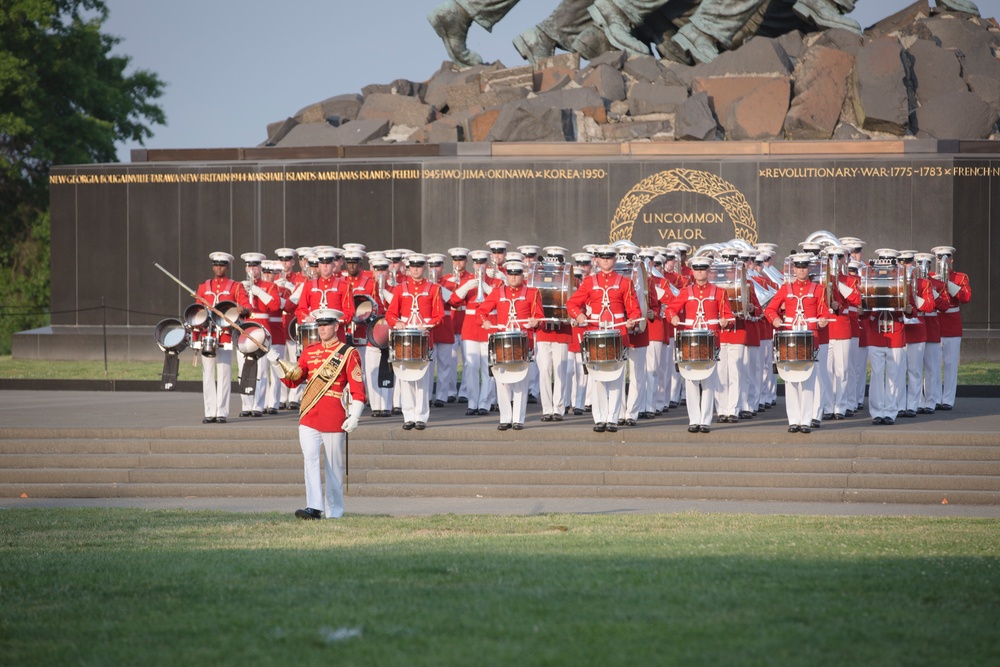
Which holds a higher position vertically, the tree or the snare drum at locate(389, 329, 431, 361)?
the tree

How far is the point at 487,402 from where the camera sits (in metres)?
18.4

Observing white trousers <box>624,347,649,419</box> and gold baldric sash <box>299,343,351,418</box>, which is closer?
gold baldric sash <box>299,343,351,418</box>

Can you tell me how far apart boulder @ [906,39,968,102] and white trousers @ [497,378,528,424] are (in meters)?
15.6

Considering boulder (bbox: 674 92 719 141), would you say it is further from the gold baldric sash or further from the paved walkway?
the gold baldric sash

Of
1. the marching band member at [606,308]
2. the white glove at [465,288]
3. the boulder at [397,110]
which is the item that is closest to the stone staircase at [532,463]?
the marching band member at [606,308]

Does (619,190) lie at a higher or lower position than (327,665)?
higher

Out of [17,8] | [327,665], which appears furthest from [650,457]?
[17,8]

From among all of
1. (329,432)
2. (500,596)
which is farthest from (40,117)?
(500,596)

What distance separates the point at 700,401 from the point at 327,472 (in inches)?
215

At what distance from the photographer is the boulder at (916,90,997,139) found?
27.4 metres

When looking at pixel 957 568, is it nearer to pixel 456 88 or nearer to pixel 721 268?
pixel 721 268

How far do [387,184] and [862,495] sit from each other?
15932mm

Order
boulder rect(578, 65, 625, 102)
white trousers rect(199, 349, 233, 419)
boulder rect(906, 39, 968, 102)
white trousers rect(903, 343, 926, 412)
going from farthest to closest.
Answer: boulder rect(578, 65, 625, 102) → boulder rect(906, 39, 968, 102) → white trousers rect(903, 343, 926, 412) → white trousers rect(199, 349, 233, 419)

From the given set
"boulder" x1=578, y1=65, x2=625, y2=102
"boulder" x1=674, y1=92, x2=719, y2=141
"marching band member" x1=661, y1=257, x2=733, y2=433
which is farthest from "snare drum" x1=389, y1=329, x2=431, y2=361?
"boulder" x1=578, y1=65, x2=625, y2=102
